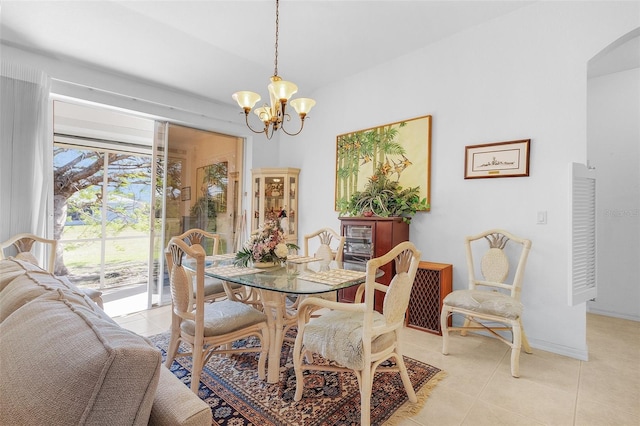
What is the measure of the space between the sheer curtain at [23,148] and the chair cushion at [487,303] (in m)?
3.90

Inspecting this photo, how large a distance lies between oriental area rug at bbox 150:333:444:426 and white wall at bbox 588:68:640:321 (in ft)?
9.15

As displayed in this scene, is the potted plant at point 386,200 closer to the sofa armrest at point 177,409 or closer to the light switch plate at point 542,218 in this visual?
the light switch plate at point 542,218

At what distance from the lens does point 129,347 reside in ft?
2.14

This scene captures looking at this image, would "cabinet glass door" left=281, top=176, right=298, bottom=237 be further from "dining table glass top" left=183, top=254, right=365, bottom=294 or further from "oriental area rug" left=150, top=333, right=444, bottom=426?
"oriental area rug" left=150, top=333, right=444, bottom=426

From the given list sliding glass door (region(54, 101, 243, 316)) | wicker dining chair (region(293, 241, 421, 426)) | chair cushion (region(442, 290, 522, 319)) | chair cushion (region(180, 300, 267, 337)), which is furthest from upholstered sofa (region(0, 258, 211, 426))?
sliding glass door (region(54, 101, 243, 316))

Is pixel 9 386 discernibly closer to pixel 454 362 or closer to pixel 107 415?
pixel 107 415

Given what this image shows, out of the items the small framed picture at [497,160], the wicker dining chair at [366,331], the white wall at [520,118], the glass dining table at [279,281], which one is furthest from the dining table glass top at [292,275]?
the small framed picture at [497,160]

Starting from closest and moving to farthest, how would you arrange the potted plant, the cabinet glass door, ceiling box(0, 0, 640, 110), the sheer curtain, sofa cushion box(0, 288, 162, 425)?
1. sofa cushion box(0, 288, 162, 425)
2. ceiling box(0, 0, 640, 110)
3. the sheer curtain
4. the potted plant
5. the cabinet glass door

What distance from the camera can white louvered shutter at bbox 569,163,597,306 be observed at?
2.26 m

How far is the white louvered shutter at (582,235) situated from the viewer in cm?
226

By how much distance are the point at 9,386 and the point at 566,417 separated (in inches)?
98.7

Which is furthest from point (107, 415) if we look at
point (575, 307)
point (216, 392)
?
point (575, 307)

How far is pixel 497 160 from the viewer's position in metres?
2.86

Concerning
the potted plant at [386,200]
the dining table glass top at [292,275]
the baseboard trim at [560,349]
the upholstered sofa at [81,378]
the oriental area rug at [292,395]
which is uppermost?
the potted plant at [386,200]
